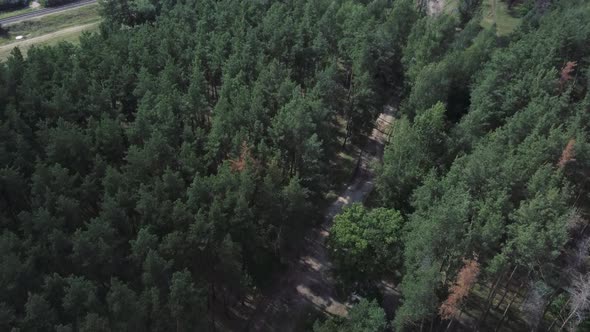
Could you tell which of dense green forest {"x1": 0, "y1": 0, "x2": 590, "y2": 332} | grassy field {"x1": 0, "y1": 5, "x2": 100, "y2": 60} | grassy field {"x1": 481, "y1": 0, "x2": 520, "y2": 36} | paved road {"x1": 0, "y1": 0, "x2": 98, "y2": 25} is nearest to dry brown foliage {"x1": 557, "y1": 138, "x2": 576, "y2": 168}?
dense green forest {"x1": 0, "y1": 0, "x2": 590, "y2": 332}

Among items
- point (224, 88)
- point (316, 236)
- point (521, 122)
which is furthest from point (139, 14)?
point (521, 122)

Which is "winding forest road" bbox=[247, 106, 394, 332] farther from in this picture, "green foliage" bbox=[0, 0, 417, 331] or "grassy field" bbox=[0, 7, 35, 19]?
"grassy field" bbox=[0, 7, 35, 19]

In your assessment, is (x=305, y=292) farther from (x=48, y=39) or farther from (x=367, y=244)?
(x=48, y=39)

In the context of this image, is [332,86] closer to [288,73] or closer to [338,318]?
[288,73]

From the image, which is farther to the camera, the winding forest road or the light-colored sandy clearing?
the light-colored sandy clearing

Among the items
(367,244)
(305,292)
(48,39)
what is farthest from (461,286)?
(48,39)

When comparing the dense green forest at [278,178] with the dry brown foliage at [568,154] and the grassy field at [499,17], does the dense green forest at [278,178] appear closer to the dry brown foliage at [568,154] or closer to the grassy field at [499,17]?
the dry brown foliage at [568,154]
